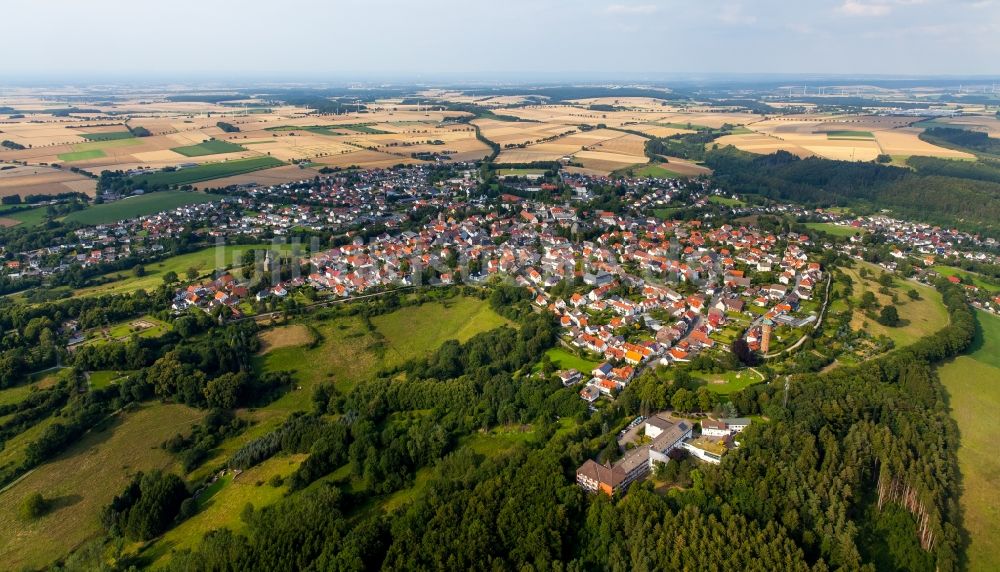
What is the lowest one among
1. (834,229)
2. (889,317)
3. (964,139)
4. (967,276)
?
(967,276)

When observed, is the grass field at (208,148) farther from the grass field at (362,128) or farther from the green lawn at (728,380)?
the green lawn at (728,380)

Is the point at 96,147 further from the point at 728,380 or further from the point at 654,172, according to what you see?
the point at 728,380

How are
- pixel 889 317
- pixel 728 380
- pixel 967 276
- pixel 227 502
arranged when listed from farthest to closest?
1. pixel 967 276
2. pixel 889 317
3. pixel 728 380
4. pixel 227 502

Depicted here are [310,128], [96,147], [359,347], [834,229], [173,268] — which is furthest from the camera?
[310,128]

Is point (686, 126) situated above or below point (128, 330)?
above

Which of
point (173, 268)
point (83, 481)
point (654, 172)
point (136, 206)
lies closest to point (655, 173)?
point (654, 172)

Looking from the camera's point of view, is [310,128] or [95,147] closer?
[95,147]

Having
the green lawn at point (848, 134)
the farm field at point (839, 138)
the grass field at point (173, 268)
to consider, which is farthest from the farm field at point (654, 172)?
the grass field at point (173, 268)
